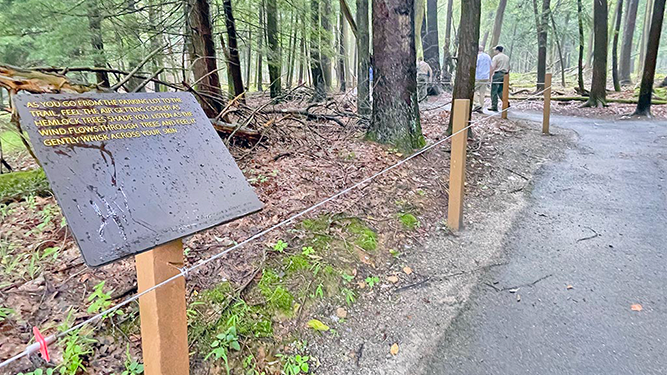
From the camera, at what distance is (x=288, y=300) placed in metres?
3.02

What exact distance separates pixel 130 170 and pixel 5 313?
1703 mm

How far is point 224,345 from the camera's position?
101 inches

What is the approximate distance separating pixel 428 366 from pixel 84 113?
2.55 m

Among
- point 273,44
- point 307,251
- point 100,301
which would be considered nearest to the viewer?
point 100,301

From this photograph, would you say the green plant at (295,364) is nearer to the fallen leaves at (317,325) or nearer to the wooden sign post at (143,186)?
the fallen leaves at (317,325)

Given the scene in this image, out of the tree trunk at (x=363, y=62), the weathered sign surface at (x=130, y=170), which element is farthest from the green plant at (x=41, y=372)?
the tree trunk at (x=363, y=62)

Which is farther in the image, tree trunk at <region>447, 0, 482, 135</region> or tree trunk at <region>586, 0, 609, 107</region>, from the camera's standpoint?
tree trunk at <region>586, 0, 609, 107</region>

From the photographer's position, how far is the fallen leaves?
9.54ft

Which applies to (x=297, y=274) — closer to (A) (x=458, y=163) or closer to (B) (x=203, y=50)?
(A) (x=458, y=163)

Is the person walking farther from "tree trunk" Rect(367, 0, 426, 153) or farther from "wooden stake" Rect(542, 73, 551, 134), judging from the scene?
"tree trunk" Rect(367, 0, 426, 153)

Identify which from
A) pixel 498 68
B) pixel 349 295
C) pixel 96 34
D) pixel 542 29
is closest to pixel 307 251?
pixel 349 295

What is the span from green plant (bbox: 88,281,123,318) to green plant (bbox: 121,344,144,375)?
36 cm

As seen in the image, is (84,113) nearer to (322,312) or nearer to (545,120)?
(322,312)

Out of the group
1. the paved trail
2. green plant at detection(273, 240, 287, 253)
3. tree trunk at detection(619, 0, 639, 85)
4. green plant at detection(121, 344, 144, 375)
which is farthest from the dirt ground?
tree trunk at detection(619, 0, 639, 85)
